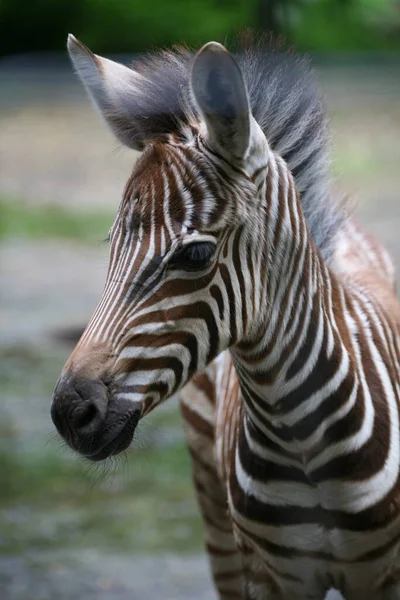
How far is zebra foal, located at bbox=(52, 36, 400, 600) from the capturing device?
5.84 ft

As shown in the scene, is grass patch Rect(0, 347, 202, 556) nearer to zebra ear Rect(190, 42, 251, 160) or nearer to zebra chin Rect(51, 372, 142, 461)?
zebra chin Rect(51, 372, 142, 461)

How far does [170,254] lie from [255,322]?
29cm

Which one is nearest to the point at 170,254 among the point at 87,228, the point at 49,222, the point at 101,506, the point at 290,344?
the point at 290,344

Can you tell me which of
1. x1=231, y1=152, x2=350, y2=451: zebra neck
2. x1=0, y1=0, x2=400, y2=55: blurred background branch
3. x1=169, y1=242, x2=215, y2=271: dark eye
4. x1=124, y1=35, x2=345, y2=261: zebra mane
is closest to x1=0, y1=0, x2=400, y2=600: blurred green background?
x1=0, y1=0, x2=400, y2=55: blurred background branch

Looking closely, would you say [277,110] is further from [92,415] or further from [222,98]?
[92,415]

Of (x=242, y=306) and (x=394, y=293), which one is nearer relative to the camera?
(x=242, y=306)

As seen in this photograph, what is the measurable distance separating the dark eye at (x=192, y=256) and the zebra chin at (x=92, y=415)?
0.89 ft

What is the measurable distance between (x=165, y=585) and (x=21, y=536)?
0.74 m

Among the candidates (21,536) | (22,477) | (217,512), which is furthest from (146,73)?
(22,477)

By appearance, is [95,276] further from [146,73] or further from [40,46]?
[146,73]

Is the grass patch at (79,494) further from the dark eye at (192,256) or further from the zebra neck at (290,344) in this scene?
the dark eye at (192,256)

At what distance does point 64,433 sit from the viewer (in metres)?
1.76

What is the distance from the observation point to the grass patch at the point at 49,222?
5.36 m

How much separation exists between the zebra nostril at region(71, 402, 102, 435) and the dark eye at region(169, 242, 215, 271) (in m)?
0.31
